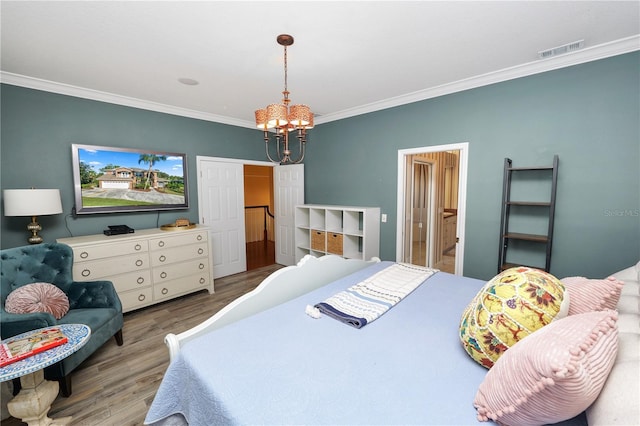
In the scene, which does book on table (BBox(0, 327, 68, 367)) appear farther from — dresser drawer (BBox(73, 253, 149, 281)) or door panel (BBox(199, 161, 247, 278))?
door panel (BBox(199, 161, 247, 278))

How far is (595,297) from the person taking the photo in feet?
3.72

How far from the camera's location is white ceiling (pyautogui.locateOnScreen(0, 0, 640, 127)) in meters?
1.72

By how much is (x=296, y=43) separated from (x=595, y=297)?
2.41m

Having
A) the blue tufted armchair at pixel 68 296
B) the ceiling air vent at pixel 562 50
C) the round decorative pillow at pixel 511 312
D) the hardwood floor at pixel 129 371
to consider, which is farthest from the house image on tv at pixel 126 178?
the ceiling air vent at pixel 562 50

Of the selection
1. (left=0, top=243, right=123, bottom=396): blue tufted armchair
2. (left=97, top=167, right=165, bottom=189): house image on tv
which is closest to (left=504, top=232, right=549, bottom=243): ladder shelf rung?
(left=0, top=243, right=123, bottom=396): blue tufted armchair

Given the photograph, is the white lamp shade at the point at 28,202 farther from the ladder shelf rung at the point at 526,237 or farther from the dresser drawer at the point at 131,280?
the ladder shelf rung at the point at 526,237

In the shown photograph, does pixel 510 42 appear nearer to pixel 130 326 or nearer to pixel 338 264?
pixel 338 264

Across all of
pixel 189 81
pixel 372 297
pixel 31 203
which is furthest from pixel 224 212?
pixel 372 297

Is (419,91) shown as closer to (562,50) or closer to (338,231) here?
(562,50)

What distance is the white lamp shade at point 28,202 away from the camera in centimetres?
241

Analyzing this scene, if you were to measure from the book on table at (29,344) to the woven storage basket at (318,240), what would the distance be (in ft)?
9.87

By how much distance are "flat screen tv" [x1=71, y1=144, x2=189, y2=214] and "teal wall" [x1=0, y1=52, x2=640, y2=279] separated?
0.13 meters

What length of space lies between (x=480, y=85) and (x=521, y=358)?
2.91 meters

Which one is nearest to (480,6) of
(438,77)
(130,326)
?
(438,77)
